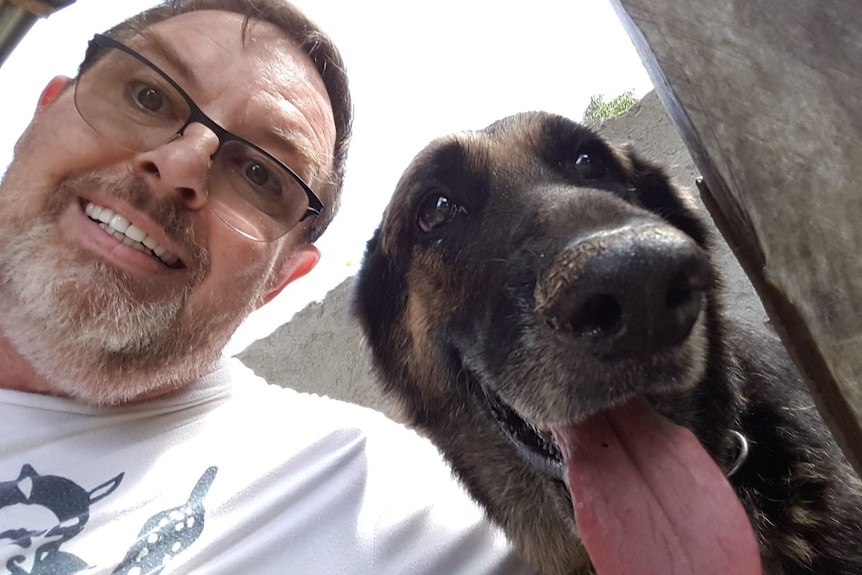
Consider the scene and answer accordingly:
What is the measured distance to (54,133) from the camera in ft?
7.28

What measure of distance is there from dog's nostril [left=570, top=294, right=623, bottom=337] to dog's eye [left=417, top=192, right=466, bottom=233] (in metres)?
0.91

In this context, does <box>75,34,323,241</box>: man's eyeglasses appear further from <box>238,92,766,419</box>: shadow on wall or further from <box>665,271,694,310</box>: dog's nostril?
<box>238,92,766,419</box>: shadow on wall

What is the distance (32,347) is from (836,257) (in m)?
2.18

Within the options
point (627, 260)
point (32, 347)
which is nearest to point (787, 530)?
point (627, 260)

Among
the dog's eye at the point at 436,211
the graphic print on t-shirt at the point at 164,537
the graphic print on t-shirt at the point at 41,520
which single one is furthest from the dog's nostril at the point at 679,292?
the graphic print on t-shirt at the point at 41,520

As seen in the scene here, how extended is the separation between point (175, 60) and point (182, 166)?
516 mm

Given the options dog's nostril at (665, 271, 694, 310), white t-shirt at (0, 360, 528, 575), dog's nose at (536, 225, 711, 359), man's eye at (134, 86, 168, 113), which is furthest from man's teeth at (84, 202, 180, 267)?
dog's nostril at (665, 271, 694, 310)

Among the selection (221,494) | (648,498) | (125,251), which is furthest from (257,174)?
(648,498)

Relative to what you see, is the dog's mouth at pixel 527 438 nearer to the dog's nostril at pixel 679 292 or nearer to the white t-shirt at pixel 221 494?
the white t-shirt at pixel 221 494

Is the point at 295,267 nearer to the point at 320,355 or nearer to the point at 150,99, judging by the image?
the point at 150,99

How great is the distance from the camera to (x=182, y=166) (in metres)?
2.19

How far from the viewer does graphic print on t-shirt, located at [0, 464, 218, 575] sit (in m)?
1.61

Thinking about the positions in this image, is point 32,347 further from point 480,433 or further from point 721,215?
point 721,215

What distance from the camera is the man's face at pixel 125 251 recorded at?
206 centimetres
